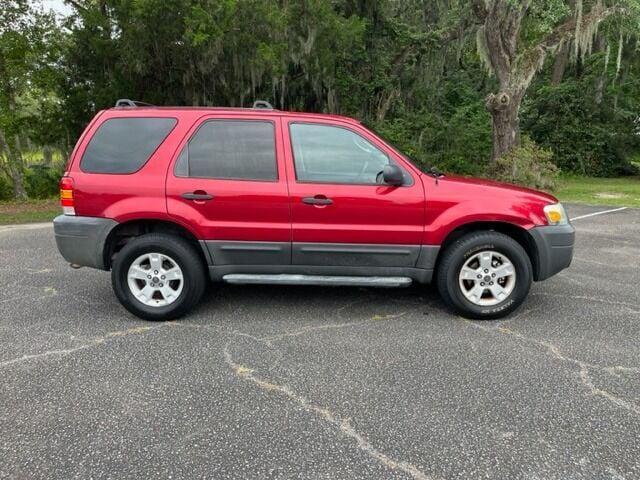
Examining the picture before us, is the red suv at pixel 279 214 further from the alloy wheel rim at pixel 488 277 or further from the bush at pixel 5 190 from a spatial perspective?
the bush at pixel 5 190

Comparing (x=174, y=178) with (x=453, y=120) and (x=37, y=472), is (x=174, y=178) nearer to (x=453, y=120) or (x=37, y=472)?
(x=37, y=472)

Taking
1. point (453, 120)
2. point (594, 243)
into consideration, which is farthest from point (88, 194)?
point (453, 120)

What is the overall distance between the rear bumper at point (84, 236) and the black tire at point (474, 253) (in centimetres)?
294

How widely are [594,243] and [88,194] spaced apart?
708 cm

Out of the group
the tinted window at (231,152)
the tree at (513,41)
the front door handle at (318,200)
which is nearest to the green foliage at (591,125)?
the tree at (513,41)

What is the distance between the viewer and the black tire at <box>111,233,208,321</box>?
13.2 feet

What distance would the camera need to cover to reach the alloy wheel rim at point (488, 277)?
4.07 meters

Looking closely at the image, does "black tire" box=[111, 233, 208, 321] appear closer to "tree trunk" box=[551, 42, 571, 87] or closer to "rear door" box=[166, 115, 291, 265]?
"rear door" box=[166, 115, 291, 265]

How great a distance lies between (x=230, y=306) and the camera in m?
4.45

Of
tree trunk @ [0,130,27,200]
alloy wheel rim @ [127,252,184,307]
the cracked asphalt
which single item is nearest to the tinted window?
alloy wheel rim @ [127,252,184,307]

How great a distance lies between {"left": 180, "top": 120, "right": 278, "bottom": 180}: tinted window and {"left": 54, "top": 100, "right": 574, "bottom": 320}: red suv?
0.01 m

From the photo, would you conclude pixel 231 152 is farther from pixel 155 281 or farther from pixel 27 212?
pixel 27 212

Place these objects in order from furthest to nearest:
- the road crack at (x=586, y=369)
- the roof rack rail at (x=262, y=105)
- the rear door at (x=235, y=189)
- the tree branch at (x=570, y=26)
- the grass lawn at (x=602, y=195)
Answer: the tree branch at (x=570, y=26) → the grass lawn at (x=602, y=195) → the roof rack rail at (x=262, y=105) → the rear door at (x=235, y=189) → the road crack at (x=586, y=369)

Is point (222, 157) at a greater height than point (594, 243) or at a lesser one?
greater
